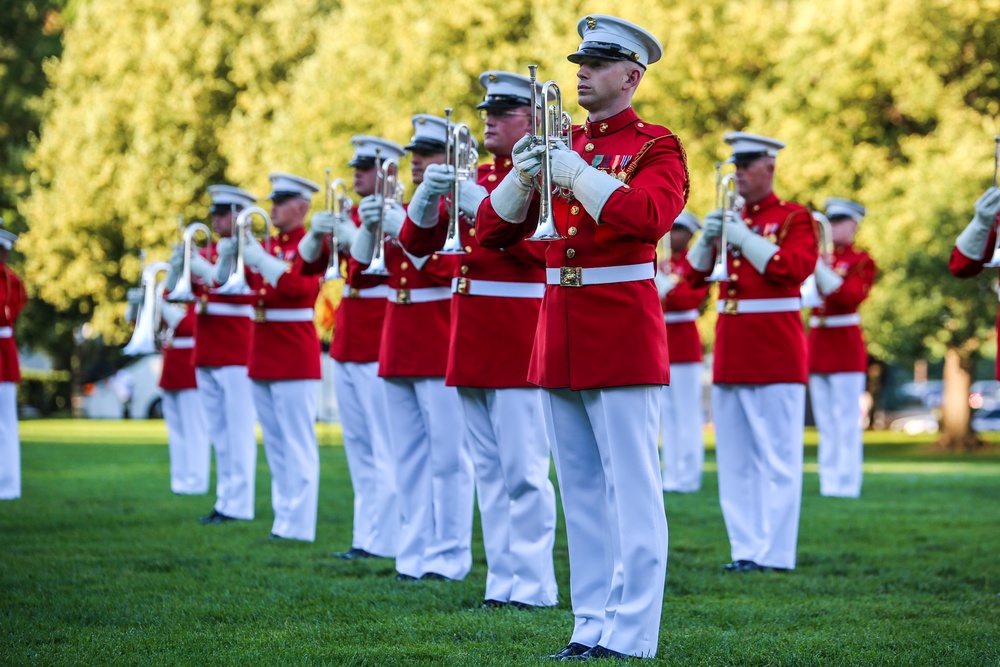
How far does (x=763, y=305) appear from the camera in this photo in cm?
941

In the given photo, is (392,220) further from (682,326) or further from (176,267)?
(682,326)

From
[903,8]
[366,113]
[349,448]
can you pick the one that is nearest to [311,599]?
[349,448]

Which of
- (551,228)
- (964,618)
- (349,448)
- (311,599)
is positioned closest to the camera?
(551,228)

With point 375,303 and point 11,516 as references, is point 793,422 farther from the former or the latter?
point 11,516

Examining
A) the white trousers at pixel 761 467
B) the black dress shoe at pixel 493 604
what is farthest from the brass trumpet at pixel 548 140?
the white trousers at pixel 761 467

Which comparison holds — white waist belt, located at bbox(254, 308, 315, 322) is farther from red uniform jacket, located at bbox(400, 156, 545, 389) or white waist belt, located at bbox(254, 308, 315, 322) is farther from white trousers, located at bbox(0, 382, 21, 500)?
white trousers, located at bbox(0, 382, 21, 500)

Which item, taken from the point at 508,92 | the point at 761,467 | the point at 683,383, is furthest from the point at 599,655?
the point at 683,383

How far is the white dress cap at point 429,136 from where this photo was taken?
8.75 meters

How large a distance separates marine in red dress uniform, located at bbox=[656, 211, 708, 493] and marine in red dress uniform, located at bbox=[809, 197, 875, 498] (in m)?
1.22

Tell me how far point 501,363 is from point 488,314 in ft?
0.92

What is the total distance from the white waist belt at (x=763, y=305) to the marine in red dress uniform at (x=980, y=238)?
137 centimetres

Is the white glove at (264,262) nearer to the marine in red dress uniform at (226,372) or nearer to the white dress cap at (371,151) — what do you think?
the white dress cap at (371,151)

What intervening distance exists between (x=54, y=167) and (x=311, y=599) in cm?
2843

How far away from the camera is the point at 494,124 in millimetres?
7598
